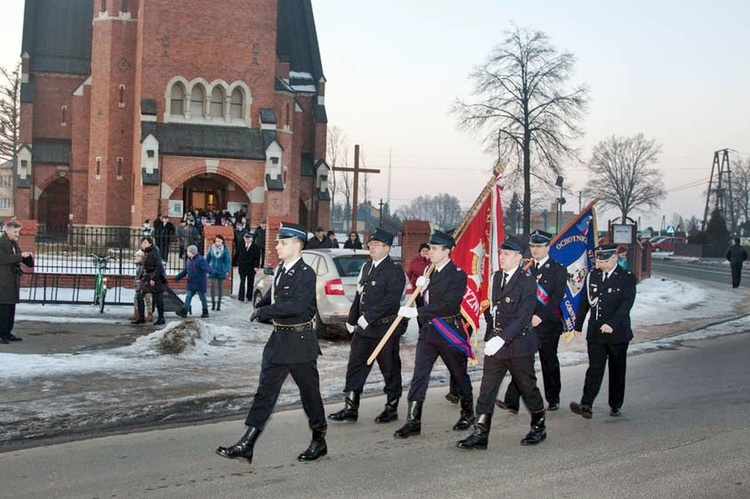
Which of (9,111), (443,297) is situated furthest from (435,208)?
(443,297)

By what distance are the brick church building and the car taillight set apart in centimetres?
2327

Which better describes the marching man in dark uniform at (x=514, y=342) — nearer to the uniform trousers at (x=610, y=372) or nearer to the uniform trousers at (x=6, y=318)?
the uniform trousers at (x=610, y=372)

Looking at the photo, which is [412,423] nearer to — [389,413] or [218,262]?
[389,413]

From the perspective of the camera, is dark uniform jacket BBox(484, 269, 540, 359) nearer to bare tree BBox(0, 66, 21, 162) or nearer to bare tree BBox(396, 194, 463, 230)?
bare tree BBox(0, 66, 21, 162)

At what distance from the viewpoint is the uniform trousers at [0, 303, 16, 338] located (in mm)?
12430

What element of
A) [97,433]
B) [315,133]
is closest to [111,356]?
[97,433]

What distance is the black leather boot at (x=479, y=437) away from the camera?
7.16 m

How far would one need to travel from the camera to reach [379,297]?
834 centimetres

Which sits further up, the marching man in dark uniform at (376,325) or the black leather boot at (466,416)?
the marching man in dark uniform at (376,325)

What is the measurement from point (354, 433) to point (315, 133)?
40.2m

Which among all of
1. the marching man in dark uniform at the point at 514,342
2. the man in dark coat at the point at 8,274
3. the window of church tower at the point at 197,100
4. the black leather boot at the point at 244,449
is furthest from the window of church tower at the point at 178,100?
the black leather boot at the point at 244,449

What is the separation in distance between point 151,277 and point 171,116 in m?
24.0

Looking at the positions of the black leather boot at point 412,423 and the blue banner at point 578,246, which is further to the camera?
the blue banner at point 578,246

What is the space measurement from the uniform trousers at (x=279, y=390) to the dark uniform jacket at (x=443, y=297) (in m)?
1.52
